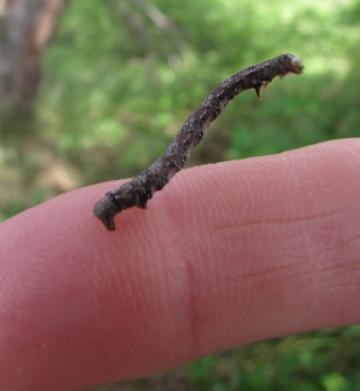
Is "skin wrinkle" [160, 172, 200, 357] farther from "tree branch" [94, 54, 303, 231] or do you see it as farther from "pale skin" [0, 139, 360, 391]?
"tree branch" [94, 54, 303, 231]

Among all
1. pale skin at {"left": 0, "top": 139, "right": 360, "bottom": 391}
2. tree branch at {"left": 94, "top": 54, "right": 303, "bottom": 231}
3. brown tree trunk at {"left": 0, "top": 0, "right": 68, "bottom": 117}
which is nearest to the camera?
tree branch at {"left": 94, "top": 54, "right": 303, "bottom": 231}

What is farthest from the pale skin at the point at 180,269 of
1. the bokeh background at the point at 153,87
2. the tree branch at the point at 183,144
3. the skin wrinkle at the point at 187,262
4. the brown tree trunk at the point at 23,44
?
the brown tree trunk at the point at 23,44

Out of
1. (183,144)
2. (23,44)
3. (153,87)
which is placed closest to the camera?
(183,144)

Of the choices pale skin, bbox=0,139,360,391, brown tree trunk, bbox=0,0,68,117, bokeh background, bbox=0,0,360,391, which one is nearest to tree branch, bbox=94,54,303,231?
pale skin, bbox=0,139,360,391

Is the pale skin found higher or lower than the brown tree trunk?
lower

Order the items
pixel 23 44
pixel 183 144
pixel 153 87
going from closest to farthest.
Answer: pixel 183 144 → pixel 153 87 → pixel 23 44

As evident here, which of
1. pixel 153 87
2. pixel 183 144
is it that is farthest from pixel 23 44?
pixel 183 144

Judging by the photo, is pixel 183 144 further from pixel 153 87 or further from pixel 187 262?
pixel 153 87
